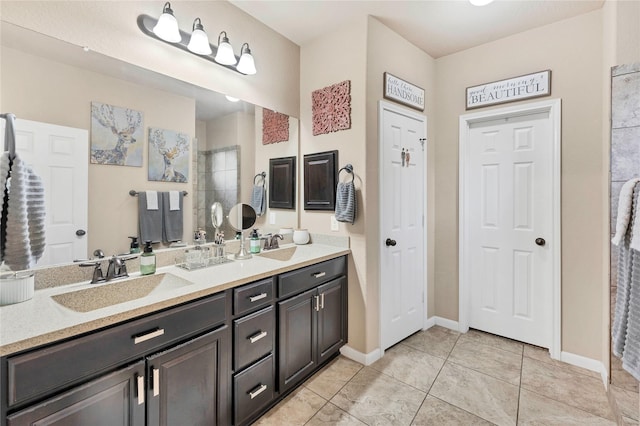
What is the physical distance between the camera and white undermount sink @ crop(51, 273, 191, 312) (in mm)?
1338

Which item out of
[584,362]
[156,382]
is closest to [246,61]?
[156,382]

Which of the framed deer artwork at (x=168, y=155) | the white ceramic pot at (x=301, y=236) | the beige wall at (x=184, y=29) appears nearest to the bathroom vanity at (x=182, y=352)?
the white ceramic pot at (x=301, y=236)

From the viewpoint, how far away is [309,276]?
80.3 inches

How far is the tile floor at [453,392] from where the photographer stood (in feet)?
5.78

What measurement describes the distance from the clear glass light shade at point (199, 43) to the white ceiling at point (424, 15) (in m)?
0.49

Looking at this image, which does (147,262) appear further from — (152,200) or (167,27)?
(167,27)

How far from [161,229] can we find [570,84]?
10.4ft

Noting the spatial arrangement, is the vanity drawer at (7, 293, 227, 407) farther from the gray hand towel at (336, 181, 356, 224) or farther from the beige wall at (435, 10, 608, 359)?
→ the beige wall at (435, 10, 608, 359)

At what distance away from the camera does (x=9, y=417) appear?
0.91 meters

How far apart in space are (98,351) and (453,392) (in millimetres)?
2067

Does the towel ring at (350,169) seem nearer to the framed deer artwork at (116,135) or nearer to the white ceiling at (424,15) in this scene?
the white ceiling at (424,15)

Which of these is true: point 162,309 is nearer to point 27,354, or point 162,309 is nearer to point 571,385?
point 27,354

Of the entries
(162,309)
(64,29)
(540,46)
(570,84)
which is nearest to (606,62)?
(570,84)

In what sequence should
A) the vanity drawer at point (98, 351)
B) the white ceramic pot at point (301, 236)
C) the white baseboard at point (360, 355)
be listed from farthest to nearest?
1. the white ceramic pot at point (301, 236)
2. the white baseboard at point (360, 355)
3. the vanity drawer at point (98, 351)
